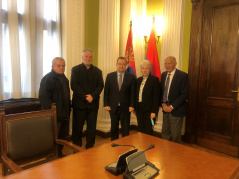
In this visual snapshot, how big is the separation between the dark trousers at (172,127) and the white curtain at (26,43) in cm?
208

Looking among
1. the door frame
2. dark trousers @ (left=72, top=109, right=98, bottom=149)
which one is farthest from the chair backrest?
the door frame

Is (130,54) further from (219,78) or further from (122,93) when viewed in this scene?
(219,78)

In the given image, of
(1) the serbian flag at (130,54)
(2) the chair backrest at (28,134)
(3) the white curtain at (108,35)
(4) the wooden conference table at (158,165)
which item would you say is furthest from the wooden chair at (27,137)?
(1) the serbian flag at (130,54)

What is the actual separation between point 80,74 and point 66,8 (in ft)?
4.56

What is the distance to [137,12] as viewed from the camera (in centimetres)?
409

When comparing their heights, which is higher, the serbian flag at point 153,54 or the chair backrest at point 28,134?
the serbian flag at point 153,54

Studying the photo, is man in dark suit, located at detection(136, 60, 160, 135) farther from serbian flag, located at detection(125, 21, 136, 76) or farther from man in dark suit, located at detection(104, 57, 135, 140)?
serbian flag, located at detection(125, 21, 136, 76)

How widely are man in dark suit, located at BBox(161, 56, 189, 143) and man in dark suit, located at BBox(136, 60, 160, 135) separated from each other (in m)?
0.14

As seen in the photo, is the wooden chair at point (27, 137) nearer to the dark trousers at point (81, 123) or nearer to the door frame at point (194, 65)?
the dark trousers at point (81, 123)

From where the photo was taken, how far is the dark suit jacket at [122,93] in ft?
8.80

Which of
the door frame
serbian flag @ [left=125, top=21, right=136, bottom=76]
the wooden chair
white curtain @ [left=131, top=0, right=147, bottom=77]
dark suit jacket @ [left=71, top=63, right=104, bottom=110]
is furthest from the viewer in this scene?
white curtain @ [left=131, top=0, right=147, bottom=77]

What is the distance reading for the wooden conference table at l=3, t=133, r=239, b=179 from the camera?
1014mm

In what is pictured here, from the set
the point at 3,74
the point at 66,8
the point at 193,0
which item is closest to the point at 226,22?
the point at 193,0

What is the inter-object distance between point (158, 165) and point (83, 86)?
182 cm
